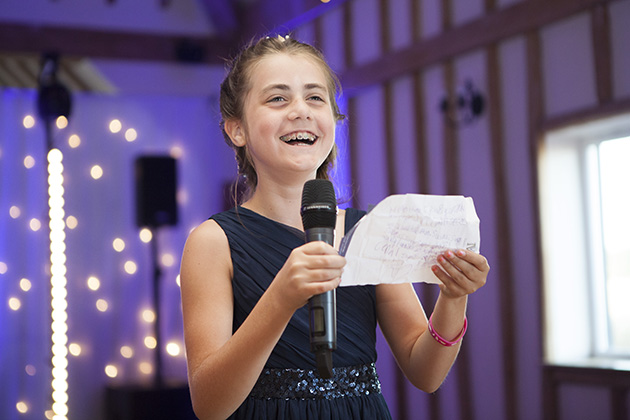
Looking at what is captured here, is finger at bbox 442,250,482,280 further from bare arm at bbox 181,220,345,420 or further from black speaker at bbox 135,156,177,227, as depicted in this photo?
black speaker at bbox 135,156,177,227

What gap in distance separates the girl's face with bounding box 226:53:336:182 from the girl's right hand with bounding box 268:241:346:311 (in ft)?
1.24

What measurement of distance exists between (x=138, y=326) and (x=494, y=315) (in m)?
3.81

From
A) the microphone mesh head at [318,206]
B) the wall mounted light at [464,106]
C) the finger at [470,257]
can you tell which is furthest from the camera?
the wall mounted light at [464,106]

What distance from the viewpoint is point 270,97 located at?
146 cm

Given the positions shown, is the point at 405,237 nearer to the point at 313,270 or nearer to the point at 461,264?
the point at 461,264

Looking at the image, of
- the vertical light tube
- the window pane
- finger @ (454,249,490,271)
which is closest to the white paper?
finger @ (454,249,490,271)

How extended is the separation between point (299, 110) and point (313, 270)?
47cm

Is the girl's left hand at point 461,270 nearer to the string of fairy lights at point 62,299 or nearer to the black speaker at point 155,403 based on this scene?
the black speaker at point 155,403

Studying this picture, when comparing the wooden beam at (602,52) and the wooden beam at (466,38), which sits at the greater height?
the wooden beam at (466,38)

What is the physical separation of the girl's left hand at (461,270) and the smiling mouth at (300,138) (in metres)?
0.38

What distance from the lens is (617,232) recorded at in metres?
3.96

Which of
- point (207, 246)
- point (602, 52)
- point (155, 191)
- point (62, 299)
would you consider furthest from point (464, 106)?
point (62, 299)

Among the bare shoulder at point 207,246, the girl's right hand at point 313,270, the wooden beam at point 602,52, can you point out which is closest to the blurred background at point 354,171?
the wooden beam at point 602,52

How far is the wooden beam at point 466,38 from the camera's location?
3.92 m
